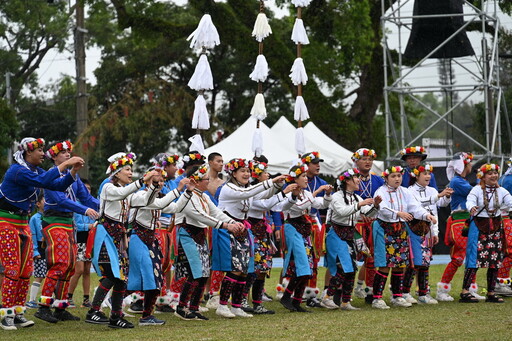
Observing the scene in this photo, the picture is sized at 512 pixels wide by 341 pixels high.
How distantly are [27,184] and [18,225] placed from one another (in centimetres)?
50

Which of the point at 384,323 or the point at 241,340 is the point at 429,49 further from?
the point at 241,340

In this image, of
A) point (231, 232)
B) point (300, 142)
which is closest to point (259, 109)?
point (300, 142)

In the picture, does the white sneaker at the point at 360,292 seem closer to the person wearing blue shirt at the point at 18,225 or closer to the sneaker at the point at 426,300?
the sneaker at the point at 426,300

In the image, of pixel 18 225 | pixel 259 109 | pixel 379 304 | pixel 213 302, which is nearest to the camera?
pixel 18 225

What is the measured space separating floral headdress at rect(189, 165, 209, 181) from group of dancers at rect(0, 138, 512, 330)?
0.07 ft

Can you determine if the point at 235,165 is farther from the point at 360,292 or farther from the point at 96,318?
the point at 360,292

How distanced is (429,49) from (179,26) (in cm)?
922

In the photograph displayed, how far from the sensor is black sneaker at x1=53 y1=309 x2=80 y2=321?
9.28 metres

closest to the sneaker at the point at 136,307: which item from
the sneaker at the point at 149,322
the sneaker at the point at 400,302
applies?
the sneaker at the point at 149,322

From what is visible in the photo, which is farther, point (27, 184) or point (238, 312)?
point (238, 312)

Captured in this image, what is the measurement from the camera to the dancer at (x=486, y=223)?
1095 cm

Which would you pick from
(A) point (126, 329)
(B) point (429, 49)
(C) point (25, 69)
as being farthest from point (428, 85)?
(C) point (25, 69)

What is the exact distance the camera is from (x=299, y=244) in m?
10.2

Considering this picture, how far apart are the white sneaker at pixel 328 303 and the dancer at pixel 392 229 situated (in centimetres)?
48
